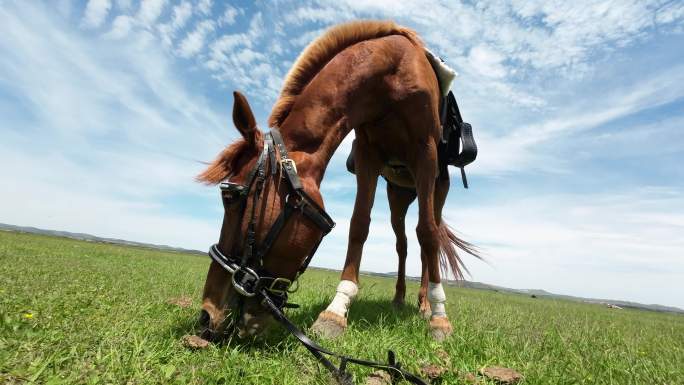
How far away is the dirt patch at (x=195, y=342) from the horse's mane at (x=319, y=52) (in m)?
1.69

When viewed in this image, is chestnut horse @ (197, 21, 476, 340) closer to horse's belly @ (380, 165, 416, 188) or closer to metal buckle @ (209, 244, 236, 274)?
metal buckle @ (209, 244, 236, 274)

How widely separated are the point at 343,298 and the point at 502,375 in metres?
1.66

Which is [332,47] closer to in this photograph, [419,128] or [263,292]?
[419,128]

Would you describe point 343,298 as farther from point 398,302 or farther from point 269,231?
point 398,302

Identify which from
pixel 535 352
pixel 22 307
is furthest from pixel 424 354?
pixel 22 307

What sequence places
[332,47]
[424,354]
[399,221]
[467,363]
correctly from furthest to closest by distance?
1. [399,221]
2. [332,47]
3. [424,354]
4. [467,363]

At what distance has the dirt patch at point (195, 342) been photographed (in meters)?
2.27

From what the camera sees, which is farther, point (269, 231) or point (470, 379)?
point (269, 231)

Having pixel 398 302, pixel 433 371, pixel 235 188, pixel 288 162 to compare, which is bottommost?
pixel 433 371

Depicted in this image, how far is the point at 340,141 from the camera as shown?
10.5 ft

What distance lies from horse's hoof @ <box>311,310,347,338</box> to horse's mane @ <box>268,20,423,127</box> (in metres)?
1.69

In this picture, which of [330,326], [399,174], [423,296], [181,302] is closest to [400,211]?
[399,174]

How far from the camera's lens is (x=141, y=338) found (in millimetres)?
2371

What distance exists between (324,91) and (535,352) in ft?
8.60
